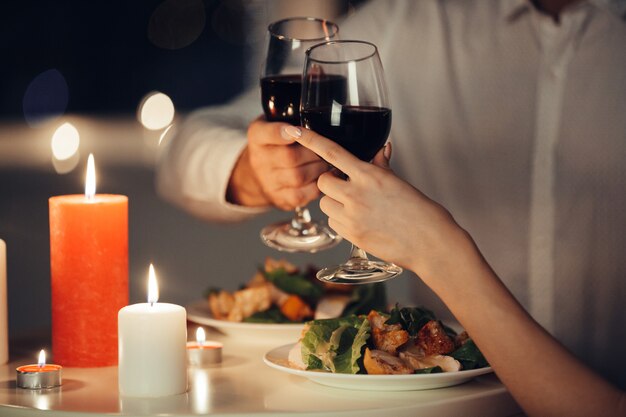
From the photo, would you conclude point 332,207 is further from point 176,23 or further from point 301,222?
point 176,23

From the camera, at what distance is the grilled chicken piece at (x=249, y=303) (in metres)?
1.45

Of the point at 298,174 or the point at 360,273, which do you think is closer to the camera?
the point at 360,273

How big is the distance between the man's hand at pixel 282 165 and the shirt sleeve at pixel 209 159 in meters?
0.20

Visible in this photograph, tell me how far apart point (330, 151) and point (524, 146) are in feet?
4.06

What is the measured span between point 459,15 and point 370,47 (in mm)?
1238

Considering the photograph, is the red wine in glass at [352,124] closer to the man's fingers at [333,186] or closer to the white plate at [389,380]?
the man's fingers at [333,186]

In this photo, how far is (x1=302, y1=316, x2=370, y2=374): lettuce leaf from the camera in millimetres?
1129

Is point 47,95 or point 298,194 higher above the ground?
point 298,194

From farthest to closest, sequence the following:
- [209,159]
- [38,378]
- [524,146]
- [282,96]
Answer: [524,146]
[209,159]
[282,96]
[38,378]

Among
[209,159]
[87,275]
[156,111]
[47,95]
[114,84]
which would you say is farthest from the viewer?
[156,111]

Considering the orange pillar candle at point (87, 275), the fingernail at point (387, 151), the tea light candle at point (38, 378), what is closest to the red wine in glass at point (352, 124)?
the fingernail at point (387, 151)

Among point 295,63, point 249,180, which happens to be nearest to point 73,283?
point 295,63

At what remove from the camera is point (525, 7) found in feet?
7.21

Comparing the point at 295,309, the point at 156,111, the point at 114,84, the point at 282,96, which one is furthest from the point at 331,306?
the point at 156,111
